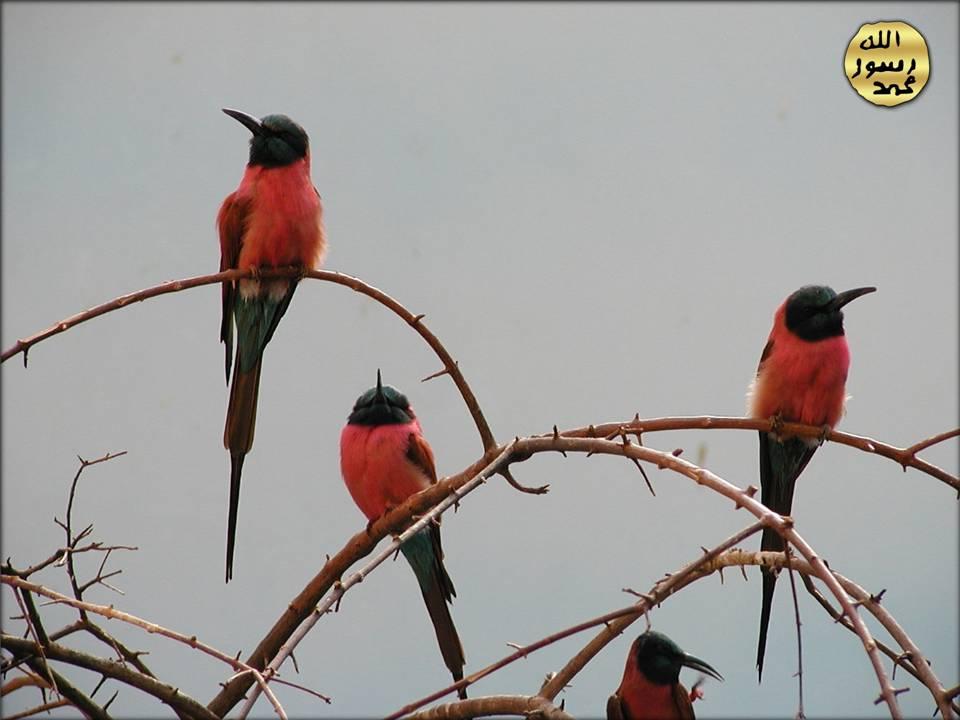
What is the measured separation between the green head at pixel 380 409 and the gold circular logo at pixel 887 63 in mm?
1245

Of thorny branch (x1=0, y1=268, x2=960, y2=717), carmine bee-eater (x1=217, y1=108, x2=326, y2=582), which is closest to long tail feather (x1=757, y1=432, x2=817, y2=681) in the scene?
thorny branch (x1=0, y1=268, x2=960, y2=717)

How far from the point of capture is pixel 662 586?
1252 millimetres

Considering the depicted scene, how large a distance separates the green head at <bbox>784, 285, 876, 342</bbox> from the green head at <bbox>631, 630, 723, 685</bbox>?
687 mm

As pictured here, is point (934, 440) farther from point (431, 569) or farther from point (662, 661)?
point (431, 569)

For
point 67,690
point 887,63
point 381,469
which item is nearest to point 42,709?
point 67,690

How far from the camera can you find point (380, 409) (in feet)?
8.64

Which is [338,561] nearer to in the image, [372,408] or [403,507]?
[403,507]

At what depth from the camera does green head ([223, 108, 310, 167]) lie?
219 cm

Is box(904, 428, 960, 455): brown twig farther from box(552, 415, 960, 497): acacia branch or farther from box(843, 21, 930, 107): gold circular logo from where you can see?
box(843, 21, 930, 107): gold circular logo

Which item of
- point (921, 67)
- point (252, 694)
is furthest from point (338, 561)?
point (921, 67)

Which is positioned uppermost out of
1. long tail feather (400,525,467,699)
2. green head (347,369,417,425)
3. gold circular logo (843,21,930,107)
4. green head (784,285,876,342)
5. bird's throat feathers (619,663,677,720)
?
gold circular logo (843,21,930,107)

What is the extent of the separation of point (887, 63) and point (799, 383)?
2.35 feet

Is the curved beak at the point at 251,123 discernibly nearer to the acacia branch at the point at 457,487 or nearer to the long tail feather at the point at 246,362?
the long tail feather at the point at 246,362

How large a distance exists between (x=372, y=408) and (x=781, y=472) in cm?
96
